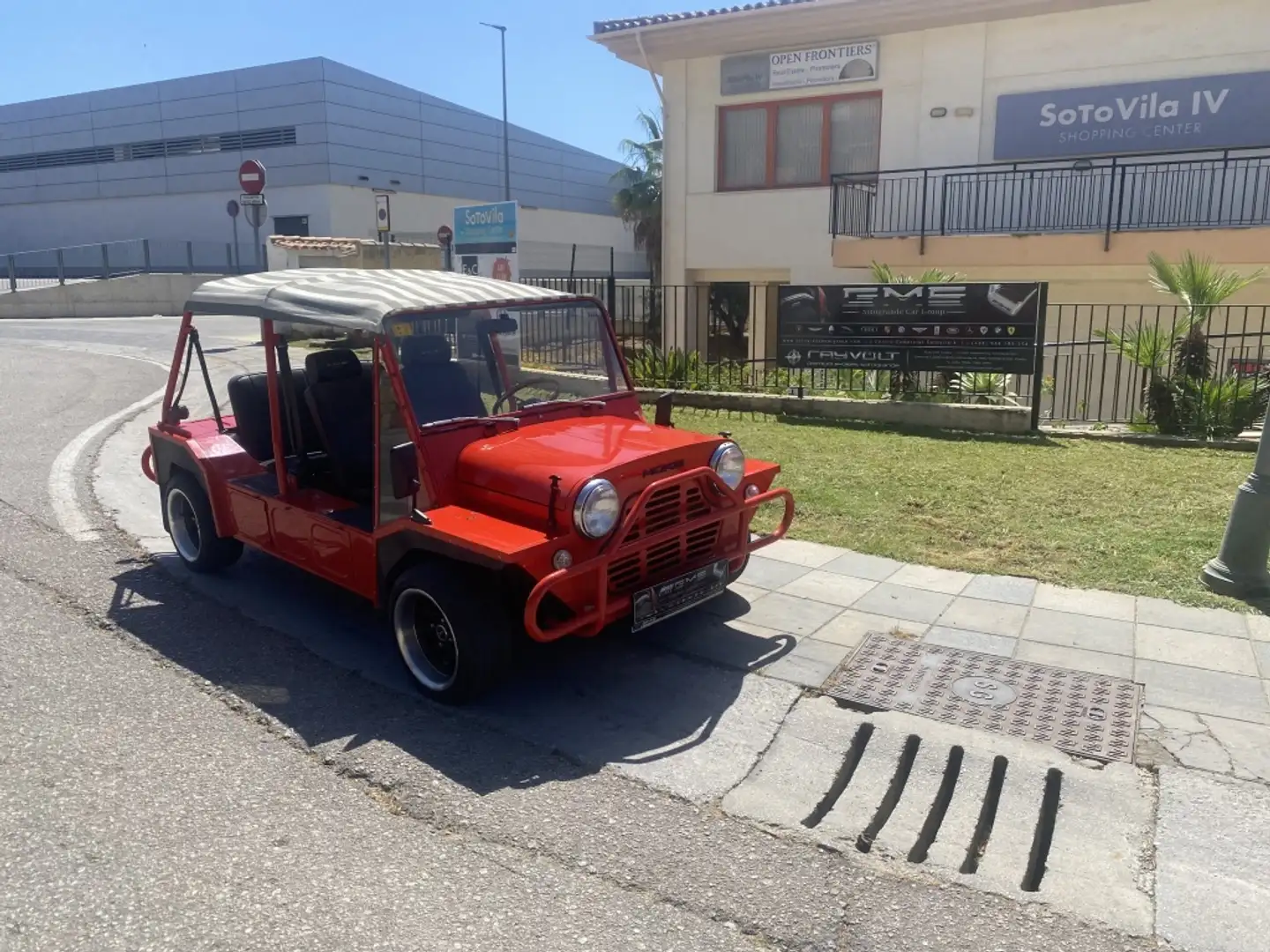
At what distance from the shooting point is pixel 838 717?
13.6 ft

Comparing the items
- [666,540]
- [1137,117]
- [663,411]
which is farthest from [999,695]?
[1137,117]

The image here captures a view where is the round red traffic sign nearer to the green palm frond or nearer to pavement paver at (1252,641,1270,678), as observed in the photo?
the green palm frond

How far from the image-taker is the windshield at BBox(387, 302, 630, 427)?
14.9 ft

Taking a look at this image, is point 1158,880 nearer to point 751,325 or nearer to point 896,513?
point 896,513

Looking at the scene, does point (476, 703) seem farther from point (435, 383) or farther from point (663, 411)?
point (663, 411)

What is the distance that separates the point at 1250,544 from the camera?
5.37m

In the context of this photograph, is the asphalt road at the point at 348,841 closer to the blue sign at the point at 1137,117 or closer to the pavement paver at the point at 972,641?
the pavement paver at the point at 972,641

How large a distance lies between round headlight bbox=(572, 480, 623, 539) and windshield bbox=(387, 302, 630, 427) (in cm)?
94

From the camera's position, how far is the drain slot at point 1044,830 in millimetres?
3137

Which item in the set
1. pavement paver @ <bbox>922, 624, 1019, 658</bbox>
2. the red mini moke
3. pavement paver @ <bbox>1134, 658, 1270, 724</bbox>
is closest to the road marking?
the red mini moke

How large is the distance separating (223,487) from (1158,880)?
4886 millimetres

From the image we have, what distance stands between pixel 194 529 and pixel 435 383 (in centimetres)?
233

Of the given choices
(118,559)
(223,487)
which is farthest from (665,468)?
(118,559)

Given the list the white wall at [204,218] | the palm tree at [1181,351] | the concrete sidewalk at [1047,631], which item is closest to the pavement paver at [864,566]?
the concrete sidewalk at [1047,631]
